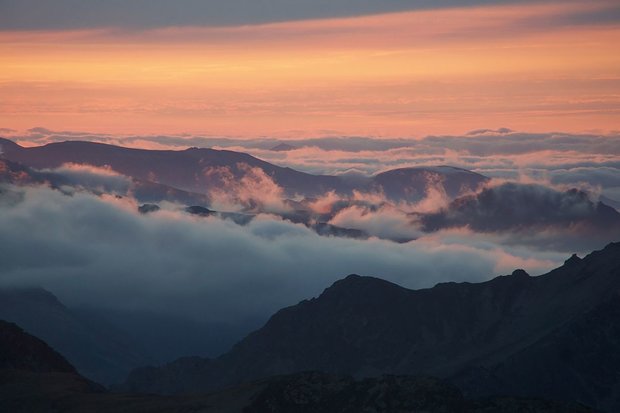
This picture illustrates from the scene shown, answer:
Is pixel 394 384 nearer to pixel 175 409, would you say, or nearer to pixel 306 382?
pixel 306 382

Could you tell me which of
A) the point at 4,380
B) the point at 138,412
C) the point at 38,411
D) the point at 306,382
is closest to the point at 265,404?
the point at 306,382

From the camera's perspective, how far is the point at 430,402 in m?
165

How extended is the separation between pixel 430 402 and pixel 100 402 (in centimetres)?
4880

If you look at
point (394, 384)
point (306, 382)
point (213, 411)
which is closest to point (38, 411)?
point (213, 411)

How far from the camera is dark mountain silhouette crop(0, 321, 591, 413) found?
536 feet

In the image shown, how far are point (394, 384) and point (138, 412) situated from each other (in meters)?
35.6

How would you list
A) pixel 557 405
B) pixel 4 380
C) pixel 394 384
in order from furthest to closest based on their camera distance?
pixel 4 380 → pixel 394 384 → pixel 557 405

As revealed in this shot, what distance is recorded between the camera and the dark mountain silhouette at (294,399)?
536 ft

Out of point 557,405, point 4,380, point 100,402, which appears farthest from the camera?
point 4,380

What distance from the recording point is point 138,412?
176250 mm

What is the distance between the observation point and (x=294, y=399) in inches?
6781

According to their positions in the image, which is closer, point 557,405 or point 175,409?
point 557,405

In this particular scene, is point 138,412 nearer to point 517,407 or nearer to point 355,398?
point 355,398

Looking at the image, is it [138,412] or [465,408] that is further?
[138,412]
